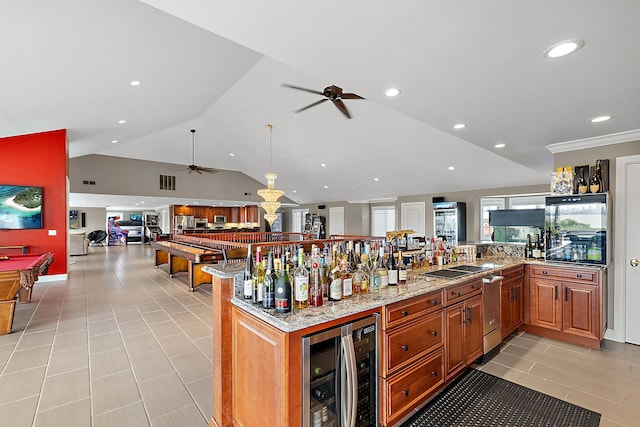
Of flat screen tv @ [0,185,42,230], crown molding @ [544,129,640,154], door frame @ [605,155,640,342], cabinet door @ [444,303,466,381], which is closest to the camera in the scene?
cabinet door @ [444,303,466,381]

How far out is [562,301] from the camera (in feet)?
10.9

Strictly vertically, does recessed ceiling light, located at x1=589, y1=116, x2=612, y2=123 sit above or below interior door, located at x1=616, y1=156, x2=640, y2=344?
above

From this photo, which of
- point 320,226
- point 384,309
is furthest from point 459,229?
point 384,309

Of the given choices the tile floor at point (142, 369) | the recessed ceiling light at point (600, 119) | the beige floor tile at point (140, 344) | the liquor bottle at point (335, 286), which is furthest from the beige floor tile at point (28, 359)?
the recessed ceiling light at point (600, 119)

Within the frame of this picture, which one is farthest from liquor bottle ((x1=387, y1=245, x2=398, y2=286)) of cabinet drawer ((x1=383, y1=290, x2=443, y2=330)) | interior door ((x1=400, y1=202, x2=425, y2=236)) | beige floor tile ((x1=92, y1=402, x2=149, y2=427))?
interior door ((x1=400, y1=202, x2=425, y2=236))

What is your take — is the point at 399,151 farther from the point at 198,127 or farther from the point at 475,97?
the point at 198,127

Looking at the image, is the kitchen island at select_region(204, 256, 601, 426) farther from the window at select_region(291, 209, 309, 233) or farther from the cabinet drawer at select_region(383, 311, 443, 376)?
the window at select_region(291, 209, 309, 233)

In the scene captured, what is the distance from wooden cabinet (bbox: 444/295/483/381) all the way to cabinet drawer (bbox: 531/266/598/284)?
53.8 inches

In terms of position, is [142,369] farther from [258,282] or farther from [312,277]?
[312,277]

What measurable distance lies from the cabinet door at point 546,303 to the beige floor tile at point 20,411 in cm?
477

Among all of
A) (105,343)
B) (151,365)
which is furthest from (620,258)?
(105,343)

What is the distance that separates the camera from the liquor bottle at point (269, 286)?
5.23 feet

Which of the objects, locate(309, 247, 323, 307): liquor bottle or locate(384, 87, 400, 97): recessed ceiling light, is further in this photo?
locate(384, 87, 400, 97): recessed ceiling light

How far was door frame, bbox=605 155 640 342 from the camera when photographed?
3275 millimetres
